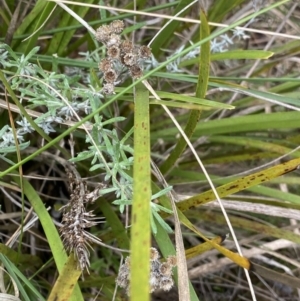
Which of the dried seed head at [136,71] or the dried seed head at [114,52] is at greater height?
the dried seed head at [114,52]

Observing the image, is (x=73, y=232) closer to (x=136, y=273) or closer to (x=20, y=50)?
(x=136, y=273)

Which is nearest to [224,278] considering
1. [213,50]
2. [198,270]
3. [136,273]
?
[198,270]

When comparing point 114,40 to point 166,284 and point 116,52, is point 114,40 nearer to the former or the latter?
point 116,52

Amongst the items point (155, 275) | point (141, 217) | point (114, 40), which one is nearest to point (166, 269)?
point (155, 275)

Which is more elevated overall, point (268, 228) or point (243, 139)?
point (243, 139)

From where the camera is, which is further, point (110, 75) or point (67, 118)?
point (67, 118)

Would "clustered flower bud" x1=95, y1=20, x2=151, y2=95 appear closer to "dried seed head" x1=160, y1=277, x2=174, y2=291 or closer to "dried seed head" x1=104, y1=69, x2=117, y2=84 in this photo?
"dried seed head" x1=104, y1=69, x2=117, y2=84

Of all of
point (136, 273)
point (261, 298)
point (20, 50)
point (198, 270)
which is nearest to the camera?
point (136, 273)

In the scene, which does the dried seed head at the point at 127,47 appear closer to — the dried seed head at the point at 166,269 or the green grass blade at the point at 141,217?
the green grass blade at the point at 141,217

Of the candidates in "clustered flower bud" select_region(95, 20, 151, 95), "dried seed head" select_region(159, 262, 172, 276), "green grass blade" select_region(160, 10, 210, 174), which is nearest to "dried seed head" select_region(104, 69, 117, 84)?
"clustered flower bud" select_region(95, 20, 151, 95)

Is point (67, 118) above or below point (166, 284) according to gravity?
above

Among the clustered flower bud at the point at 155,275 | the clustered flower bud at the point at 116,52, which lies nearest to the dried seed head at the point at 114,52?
the clustered flower bud at the point at 116,52
